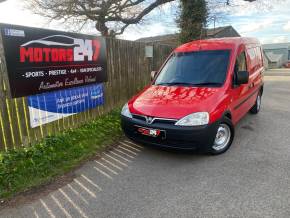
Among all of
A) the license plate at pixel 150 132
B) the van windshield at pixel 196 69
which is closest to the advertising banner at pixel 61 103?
the van windshield at pixel 196 69

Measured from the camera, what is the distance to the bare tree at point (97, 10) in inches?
648

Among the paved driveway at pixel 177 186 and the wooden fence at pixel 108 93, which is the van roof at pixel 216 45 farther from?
the wooden fence at pixel 108 93

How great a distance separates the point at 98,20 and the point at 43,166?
16061 millimetres

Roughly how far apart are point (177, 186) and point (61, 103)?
3.22 meters

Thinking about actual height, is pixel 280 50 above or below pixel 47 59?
below

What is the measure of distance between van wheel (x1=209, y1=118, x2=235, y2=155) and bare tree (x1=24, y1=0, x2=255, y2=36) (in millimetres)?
14061

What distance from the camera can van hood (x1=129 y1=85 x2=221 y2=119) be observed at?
3934mm

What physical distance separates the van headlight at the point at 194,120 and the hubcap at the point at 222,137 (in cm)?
66

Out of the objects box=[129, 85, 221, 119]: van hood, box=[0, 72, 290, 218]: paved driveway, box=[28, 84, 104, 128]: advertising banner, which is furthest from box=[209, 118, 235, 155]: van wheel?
box=[28, 84, 104, 128]: advertising banner

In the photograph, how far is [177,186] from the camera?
3.40 meters

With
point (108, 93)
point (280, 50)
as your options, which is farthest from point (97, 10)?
point (280, 50)

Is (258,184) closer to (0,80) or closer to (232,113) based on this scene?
(232,113)

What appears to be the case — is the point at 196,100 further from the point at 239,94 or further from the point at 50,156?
the point at 50,156

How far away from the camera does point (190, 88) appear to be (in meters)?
4.63
